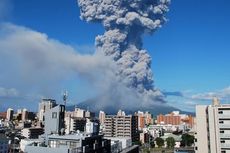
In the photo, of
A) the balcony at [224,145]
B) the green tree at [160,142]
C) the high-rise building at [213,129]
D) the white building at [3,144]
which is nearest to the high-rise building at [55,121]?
the high-rise building at [213,129]

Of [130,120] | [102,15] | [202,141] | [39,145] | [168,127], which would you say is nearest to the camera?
[39,145]

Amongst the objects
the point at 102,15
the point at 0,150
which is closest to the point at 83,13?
the point at 102,15

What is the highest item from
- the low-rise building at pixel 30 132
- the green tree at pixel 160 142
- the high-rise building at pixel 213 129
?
the high-rise building at pixel 213 129

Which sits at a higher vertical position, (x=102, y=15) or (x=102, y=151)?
(x=102, y=15)

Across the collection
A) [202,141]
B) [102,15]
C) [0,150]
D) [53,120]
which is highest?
[102,15]

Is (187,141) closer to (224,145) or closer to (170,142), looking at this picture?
(170,142)

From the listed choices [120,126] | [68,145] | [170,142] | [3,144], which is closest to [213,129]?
[68,145]

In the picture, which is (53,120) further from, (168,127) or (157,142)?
(168,127)

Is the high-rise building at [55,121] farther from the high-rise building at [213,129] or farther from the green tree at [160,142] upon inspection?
the green tree at [160,142]
